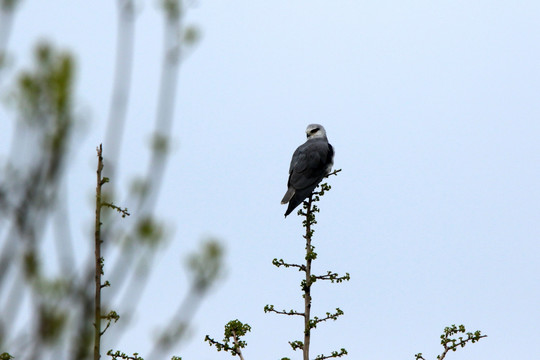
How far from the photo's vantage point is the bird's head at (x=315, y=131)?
54.2ft

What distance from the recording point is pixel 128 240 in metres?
4.18

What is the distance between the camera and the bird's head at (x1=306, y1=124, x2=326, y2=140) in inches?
650

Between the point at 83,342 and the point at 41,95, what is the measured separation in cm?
112

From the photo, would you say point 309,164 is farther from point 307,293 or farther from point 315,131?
point 307,293

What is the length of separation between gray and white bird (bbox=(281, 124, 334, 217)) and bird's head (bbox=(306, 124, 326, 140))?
5.3 inches

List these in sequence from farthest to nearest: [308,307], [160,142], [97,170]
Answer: [308,307] < [97,170] < [160,142]

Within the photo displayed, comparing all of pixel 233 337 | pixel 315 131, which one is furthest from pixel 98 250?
pixel 315 131

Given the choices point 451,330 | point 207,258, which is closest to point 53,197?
point 207,258

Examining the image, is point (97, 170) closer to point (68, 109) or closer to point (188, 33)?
point (188, 33)

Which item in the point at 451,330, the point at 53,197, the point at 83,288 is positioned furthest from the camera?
the point at 451,330

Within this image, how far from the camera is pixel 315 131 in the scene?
54.6 feet

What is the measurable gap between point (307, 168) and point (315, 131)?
113 inches

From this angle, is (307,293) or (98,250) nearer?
(98,250)

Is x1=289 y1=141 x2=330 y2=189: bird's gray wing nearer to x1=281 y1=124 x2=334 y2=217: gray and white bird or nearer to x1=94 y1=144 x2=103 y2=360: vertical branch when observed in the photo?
x1=281 y1=124 x2=334 y2=217: gray and white bird
